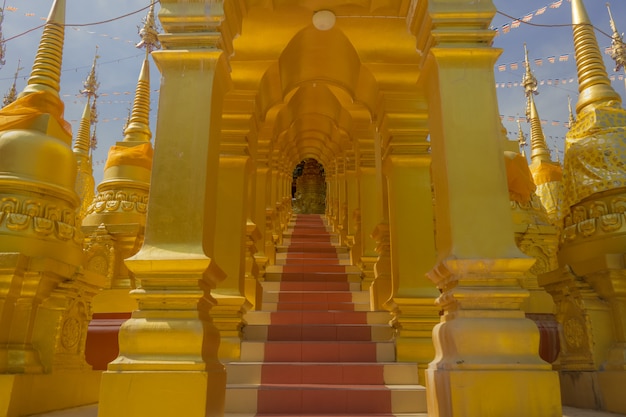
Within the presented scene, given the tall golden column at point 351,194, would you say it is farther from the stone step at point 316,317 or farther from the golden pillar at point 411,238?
the golden pillar at point 411,238

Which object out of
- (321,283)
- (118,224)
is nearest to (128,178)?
(118,224)

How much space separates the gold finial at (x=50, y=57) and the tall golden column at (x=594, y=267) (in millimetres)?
4419

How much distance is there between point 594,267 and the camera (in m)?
3.53

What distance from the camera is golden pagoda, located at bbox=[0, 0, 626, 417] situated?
2.75 m

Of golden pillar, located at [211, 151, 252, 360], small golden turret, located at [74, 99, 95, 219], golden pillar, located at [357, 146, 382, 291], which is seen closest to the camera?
golden pillar, located at [211, 151, 252, 360]

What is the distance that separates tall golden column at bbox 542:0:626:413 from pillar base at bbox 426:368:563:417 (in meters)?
1.05

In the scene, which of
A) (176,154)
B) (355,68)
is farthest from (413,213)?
(176,154)

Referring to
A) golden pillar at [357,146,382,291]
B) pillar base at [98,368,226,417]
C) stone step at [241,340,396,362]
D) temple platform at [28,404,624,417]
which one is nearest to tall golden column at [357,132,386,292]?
golden pillar at [357,146,382,291]

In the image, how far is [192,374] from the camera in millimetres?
2645

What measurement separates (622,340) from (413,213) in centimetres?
190

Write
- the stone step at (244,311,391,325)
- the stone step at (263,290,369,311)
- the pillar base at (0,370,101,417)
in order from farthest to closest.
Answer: the stone step at (263,290,369,311) → the stone step at (244,311,391,325) → the pillar base at (0,370,101,417)

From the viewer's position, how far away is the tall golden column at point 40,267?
3.34 meters

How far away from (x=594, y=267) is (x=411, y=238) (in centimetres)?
151

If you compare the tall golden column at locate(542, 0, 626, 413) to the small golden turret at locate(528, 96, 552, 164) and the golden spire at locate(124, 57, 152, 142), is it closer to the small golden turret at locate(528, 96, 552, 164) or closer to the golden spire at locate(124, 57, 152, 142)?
the golden spire at locate(124, 57, 152, 142)
